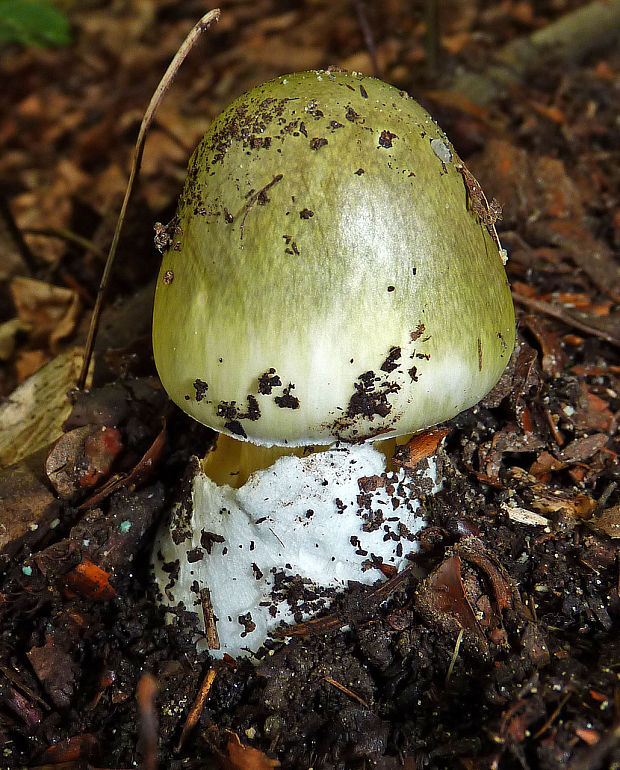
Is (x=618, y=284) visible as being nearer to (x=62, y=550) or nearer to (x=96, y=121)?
(x=62, y=550)

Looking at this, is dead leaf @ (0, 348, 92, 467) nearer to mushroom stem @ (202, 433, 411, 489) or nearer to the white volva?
mushroom stem @ (202, 433, 411, 489)

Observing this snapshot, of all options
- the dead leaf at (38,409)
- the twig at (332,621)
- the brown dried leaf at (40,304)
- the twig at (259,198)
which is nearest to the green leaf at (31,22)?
the brown dried leaf at (40,304)

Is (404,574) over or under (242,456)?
under

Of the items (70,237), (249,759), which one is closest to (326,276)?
(249,759)

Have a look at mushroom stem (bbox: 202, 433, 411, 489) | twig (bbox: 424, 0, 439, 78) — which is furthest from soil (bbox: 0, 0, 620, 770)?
twig (bbox: 424, 0, 439, 78)

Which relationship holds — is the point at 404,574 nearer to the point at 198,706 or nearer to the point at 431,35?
the point at 198,706

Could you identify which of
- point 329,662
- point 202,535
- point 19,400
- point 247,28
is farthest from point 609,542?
point 247,28

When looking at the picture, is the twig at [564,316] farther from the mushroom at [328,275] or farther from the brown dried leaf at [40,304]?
the brown dried leaf at [40,304]
